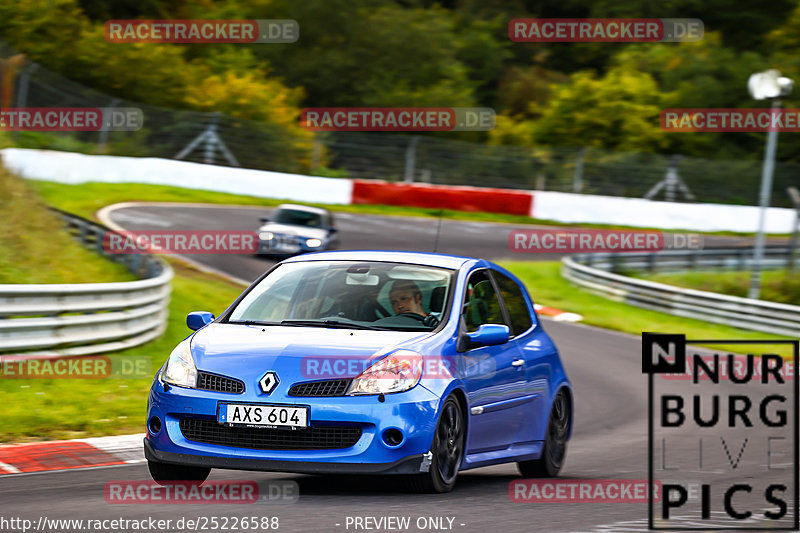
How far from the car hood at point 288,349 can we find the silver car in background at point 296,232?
17.2 meters

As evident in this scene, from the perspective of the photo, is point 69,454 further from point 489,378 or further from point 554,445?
point 554,445

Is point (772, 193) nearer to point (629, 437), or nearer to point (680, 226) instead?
point (680, 226)

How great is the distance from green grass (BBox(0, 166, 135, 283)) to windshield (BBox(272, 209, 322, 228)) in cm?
659

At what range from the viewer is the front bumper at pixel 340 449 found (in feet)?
22.4

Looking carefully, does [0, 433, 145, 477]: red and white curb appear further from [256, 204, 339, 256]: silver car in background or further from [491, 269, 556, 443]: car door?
[256, 204, 339, 256]: silver car in background

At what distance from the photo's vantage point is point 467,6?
72438 mm

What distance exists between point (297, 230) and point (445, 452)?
59.9ft

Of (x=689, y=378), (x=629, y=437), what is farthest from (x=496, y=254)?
(x=629, y=437)

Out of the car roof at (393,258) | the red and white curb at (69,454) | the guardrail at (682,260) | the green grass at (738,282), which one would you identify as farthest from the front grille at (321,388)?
the guardrail at (682,260)

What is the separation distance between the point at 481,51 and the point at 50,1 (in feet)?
90.1

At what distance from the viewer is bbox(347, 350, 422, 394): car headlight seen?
22.7 feet

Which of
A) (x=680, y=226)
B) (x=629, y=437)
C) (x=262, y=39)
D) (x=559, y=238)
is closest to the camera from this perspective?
(x=629, y=437)

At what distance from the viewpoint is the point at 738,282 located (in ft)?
96.6

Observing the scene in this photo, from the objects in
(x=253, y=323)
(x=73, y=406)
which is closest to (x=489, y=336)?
(x=253, y=323)
